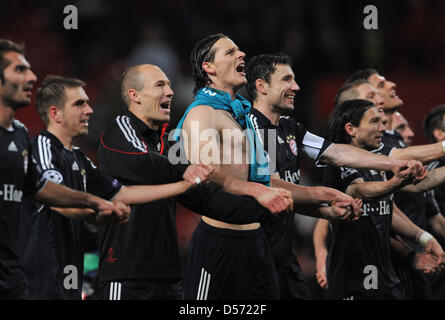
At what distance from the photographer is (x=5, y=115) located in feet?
14.0

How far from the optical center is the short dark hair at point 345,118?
627 centimetres

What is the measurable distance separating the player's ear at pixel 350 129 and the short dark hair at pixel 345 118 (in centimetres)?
2

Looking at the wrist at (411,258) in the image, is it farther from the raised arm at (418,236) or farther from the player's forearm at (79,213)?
the player's forearm at (79,213)

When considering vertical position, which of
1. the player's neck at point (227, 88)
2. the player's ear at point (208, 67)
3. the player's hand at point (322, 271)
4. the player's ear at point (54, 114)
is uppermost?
the player's ear at point (208, 67)

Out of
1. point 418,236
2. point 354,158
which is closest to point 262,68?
point 354,158

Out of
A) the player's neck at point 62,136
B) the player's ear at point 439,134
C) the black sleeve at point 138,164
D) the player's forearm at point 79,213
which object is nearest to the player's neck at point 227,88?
the black sleeve at point 138,164

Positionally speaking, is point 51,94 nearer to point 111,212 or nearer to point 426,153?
point 111,212

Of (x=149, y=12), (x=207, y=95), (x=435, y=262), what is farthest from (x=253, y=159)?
(x=149, y=12)

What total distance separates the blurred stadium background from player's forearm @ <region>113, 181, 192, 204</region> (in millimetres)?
5269

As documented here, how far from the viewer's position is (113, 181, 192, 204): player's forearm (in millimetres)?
4461

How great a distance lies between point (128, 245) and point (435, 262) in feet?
9.72

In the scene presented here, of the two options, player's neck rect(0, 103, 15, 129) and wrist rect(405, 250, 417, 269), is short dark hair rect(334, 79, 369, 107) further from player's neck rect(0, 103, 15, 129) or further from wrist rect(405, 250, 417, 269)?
player's neck rect(0, 103, 15, 129)

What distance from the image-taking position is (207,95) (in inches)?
199

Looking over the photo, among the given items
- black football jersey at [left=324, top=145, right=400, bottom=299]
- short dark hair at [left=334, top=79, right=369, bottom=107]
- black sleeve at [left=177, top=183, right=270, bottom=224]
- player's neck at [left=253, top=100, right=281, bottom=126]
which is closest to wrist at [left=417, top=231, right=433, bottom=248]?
black football jersey at [left=324, top=145, right=400, bottom=299]
